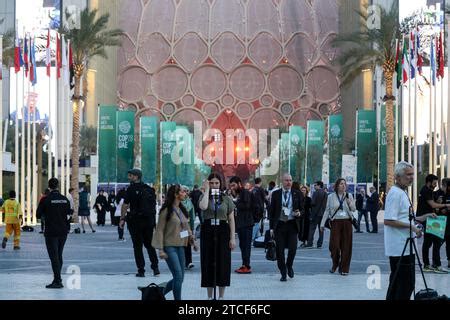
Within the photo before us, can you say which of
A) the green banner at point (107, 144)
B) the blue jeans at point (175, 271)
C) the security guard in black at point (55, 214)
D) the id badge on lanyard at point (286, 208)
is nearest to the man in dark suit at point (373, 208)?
the green banner at point (107, 144)

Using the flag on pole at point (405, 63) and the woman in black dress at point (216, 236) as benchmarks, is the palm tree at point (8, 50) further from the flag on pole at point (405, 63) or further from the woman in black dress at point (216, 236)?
the woman in black dress at point (216, 236)

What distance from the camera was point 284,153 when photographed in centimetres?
8950

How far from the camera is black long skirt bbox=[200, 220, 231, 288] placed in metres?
12.6

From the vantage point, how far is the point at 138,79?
97.6m

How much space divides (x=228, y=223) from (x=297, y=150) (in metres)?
62.7

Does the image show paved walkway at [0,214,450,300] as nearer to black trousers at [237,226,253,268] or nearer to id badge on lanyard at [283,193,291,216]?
black trousers at [237,226,253,268]

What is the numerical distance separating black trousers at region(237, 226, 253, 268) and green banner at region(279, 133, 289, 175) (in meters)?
66.6

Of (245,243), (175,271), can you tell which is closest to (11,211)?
(245,243)

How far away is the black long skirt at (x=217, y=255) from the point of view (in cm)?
1256

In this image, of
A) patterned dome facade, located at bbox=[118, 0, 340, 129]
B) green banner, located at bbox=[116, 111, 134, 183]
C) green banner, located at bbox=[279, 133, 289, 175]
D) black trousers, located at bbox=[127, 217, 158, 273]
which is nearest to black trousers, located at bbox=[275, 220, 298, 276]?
black trousers, located at bbox=[127, 217, 158, 273]

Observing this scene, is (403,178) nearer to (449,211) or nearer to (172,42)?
(449,211)

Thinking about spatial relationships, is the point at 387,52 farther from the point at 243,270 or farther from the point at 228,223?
the point at 228,223

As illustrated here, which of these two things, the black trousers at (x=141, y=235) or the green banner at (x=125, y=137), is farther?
the green banner at (x=125, y=137)

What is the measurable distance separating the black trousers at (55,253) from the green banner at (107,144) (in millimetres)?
27128
